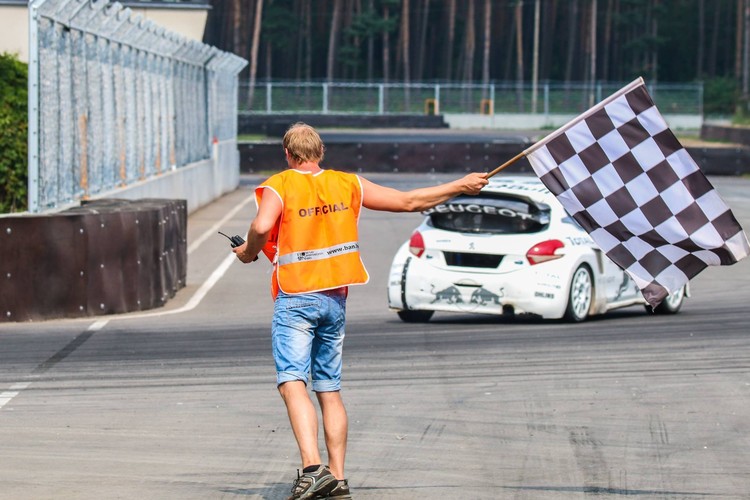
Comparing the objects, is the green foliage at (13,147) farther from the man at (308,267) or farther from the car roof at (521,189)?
the man at (308,267)

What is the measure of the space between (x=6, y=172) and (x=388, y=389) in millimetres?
12588

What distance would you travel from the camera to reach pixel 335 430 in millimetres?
6582

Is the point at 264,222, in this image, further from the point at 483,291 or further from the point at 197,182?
the point at 197,182

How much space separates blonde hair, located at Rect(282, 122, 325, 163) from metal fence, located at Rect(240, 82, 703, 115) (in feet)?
229

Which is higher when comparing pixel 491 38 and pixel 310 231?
pixel 491 38

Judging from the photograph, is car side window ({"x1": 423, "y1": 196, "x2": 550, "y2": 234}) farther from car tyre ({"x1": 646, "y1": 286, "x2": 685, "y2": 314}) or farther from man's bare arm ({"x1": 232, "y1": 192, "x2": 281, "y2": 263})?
man's bare arm ({"x1": 232, "y1": 192, "x2": 281, "y2": 263})

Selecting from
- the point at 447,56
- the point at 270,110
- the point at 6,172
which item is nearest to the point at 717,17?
the point at 447,56

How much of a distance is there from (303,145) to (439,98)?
76.4m

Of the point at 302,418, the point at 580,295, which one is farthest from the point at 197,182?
the point at 302,418

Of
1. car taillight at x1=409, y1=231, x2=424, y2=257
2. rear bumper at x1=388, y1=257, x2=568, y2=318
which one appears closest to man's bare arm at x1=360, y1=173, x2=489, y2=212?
rear bumper at x1=388, y1=257, x2=568, y2=318

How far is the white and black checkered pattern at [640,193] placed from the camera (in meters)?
7.33

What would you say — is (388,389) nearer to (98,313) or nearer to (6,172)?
(98,313)

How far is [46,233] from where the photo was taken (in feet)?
44.8

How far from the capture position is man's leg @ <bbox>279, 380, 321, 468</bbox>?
6375mm
